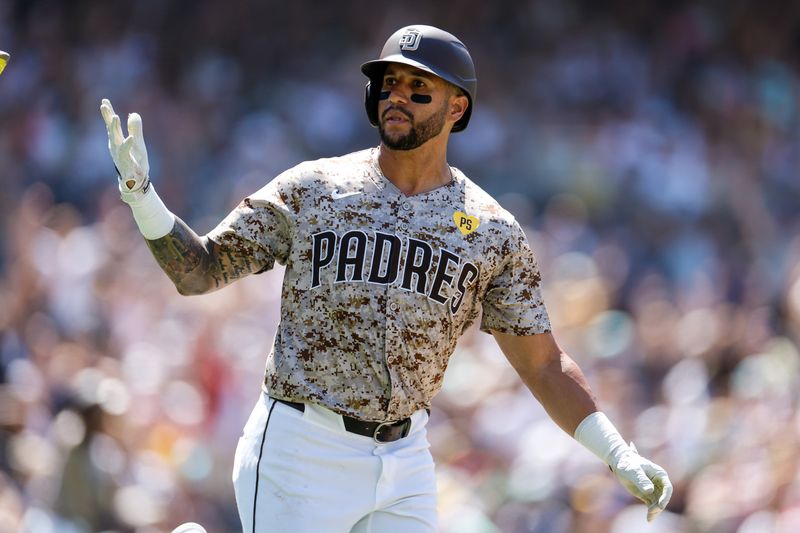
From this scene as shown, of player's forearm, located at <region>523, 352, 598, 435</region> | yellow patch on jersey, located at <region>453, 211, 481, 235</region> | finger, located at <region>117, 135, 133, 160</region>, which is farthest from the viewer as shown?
player's forearm, located at <region>523, 352, 598, 435</region>

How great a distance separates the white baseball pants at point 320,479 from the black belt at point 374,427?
0.05ft

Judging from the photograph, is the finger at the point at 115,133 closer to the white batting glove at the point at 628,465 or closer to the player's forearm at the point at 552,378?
the player's forearm at the point at 552,378

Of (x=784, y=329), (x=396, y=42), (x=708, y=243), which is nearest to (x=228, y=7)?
(x=708, y=243)

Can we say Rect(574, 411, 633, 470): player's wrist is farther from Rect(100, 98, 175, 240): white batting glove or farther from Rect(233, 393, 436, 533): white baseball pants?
Rect(100, 98, 175, 240): white batting glove

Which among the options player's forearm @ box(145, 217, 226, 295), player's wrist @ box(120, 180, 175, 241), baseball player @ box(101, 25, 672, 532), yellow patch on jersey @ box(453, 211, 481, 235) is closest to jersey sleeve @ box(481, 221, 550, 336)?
baseball player @ box(101, 25, 672, 532)

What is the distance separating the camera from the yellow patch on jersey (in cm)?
444

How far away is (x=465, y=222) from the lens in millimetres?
4453

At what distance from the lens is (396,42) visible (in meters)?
4.49

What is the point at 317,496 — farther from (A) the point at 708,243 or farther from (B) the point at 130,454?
(A) the point at 708,243

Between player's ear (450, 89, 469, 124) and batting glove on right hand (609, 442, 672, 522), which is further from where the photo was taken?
player's ear (450, 89, 469, 124)

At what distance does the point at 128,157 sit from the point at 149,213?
18 cm

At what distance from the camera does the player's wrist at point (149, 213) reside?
4.13m

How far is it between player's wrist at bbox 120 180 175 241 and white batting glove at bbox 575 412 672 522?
1.49 metres

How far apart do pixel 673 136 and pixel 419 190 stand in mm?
8012
